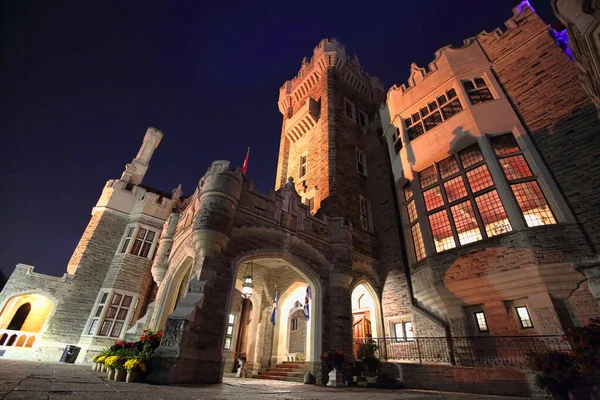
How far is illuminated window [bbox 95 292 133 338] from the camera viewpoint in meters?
14.4

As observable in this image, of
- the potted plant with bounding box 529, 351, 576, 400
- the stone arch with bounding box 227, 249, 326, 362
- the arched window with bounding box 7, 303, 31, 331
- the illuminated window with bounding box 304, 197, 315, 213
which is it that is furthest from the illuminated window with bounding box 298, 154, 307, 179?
the arched window with bounding box 7, 303, 31, 331

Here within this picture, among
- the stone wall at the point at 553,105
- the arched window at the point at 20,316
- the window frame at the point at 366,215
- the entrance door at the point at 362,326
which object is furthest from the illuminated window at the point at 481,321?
the arched window at the point at 20,316

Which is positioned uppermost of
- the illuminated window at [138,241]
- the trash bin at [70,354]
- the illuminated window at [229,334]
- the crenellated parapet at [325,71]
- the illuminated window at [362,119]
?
the crenellated parapet at [325,71]

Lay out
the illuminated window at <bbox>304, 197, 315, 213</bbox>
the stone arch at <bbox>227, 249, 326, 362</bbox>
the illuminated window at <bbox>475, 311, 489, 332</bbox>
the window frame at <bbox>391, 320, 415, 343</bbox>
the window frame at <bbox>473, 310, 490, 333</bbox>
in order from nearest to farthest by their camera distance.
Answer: the window frame at <bbox>473, 310, 490, 333</bbox>
the illuminated window at <bbox>475, 311, 489, 332</bbox>
the stone arch at <bbox>227, 249, 326, 362</bbox>
the window frame at <bbox>391, 320, 415, 343</bbox>
the illuminated window at <bbox>304, 197, 315, 213</bbox>

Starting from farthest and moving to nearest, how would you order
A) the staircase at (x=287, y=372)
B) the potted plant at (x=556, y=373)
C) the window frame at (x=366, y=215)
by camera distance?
the window frame at (x=366, y=215), the staircase at (x=287, y=372), the potted plant at (x=556, y=373)

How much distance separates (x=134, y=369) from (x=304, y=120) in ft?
60.0

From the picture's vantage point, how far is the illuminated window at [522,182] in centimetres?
1001

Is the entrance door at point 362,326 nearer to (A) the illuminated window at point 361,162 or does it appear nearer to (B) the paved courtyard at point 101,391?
(A) the illuminated window at point 361,162

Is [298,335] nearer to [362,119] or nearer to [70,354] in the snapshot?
[70,354]

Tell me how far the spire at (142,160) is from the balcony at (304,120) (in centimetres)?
1075

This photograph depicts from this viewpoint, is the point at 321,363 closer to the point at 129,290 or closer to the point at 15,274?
the point at 129,290

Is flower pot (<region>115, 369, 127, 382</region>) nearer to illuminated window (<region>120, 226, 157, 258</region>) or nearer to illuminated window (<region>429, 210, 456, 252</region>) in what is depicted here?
illuminated window (<region>120, 226, 157, 258</region>)

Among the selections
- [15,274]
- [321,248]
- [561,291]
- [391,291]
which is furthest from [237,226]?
[15,274]

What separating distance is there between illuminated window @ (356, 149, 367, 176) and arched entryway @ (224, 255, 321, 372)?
8.44 metres
